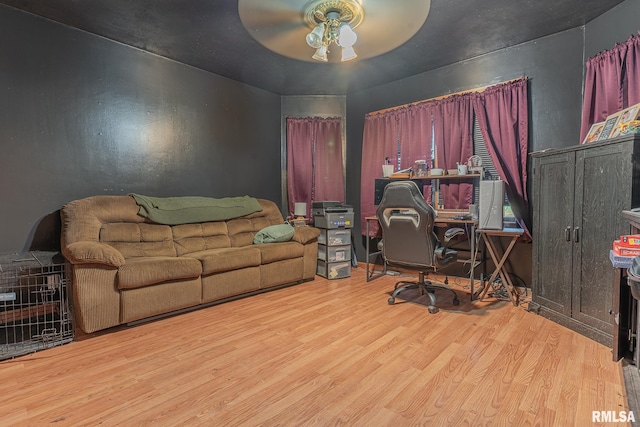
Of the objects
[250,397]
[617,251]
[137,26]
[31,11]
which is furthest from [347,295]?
[31,11]

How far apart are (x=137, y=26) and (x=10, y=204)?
194cm

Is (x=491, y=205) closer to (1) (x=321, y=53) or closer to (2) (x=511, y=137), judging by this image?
(2) (x=511, y=137)

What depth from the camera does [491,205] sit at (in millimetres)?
3076

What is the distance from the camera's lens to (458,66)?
3.81 meters

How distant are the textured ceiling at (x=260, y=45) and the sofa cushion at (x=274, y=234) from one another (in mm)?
1998

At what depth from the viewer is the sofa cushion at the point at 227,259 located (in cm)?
294

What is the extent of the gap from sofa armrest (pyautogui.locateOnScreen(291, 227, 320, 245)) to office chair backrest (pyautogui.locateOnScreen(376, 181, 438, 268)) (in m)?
1.13

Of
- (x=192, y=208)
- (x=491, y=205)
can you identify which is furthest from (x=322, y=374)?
(x=192, y=208)

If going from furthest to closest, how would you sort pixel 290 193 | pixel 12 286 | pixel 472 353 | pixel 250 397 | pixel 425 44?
pixel 290 193, pixel 425 44, pixel 12 286, pixel 472 353, pixel 250 397

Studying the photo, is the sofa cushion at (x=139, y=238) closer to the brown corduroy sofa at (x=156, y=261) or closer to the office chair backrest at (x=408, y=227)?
the brown corduroy sofa at (x=156, y=261)

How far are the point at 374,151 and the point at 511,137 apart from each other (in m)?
1.73

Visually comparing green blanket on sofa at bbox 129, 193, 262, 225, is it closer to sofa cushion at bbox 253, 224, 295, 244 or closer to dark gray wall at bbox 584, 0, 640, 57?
sofa cushion at bbox 253, 224, 295, 244

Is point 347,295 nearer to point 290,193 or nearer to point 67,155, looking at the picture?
point 290,193

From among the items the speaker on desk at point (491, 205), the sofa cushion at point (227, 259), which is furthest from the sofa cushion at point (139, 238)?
the speaker on desk at point (491, 205)
